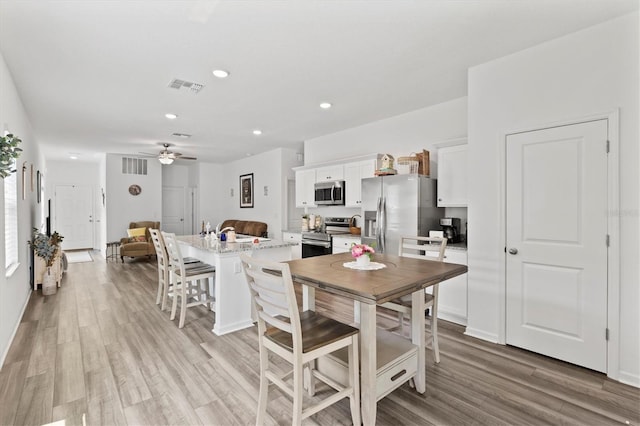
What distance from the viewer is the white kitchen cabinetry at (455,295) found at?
139 inches

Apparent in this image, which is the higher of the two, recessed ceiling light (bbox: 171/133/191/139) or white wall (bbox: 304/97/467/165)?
recessed ceiling light (bbox: 171/133/191/139)

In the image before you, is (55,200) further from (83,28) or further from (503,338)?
(503,338)

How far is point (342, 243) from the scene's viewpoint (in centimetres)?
510

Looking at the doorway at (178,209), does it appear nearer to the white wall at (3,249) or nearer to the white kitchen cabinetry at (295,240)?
the white kitchen cabinetry at (295,240)

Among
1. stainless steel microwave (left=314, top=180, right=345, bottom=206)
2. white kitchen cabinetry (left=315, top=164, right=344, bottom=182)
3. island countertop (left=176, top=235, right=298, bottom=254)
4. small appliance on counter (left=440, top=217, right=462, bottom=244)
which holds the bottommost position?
island countertop (left=176, top=235, right=298, bottom=254)

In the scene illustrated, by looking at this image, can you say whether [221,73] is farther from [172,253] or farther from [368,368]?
[368,368]

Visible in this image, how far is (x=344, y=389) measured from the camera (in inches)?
73.5

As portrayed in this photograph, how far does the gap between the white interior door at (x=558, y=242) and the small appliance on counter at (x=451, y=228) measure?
34.7 inches

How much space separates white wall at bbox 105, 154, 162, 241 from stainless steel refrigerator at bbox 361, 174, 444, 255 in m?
6.56

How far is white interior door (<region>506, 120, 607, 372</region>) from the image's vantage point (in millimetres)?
2527

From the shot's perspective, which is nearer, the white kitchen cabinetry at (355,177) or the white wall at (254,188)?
the white kitchen cabinetry at (355,177)

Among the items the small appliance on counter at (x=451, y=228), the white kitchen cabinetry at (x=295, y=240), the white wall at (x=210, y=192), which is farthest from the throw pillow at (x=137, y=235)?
the small appliance on counter at (x=451, y=228)

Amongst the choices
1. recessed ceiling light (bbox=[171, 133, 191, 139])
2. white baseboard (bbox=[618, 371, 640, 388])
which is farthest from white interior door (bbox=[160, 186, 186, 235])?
white baseboard (bbox=[618, 371, 640, 388])

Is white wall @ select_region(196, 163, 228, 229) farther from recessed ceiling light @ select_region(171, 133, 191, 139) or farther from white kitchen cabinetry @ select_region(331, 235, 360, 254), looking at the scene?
white kitchen cabinetry @ select_region(331, 235, 360, 254)
